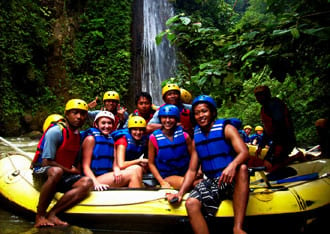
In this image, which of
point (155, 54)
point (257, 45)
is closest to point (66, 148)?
point (257, 45)

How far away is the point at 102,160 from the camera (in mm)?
4461

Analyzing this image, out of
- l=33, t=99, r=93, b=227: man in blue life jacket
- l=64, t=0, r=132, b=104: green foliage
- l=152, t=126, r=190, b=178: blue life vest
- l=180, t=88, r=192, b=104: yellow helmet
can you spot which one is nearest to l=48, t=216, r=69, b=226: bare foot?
l=33, t=99, r=93, b=227: man in blue life jacket

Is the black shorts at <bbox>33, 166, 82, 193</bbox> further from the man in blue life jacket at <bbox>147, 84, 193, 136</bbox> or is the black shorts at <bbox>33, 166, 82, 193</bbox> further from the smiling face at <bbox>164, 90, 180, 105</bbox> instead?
the smiling face at <bbox>164, 90, 180, 105</bbox>

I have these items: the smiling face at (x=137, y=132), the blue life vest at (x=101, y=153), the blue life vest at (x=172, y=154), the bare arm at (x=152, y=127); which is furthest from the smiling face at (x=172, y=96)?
the blue life vest at (x=101, y=153)

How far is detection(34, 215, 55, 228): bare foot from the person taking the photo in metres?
3.74

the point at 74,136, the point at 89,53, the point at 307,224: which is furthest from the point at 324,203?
the point at 89,53

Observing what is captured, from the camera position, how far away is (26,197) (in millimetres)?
4215

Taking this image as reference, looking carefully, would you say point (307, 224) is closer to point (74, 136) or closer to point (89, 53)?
point (74, 136)

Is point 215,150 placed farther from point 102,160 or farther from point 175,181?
point 102,160

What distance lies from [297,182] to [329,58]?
6.07ft

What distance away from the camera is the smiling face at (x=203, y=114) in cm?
347

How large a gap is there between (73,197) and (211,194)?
5.81 ft

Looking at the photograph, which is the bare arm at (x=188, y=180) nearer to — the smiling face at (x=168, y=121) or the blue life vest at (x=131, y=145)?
the smiling face at (x=168, y=121)

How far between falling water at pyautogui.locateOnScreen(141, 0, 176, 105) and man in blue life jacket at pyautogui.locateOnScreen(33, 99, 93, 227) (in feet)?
36.0
